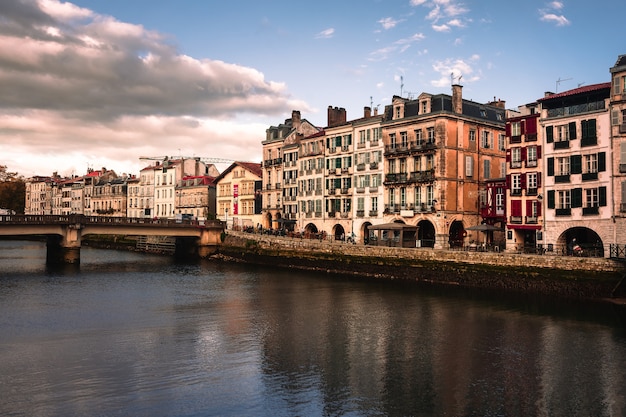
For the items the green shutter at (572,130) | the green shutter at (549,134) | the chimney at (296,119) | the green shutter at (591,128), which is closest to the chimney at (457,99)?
the green shutter at (549,134)

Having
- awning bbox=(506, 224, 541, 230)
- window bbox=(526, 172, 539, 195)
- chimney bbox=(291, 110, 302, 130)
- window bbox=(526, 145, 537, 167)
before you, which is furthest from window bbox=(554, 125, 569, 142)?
chimney bbox=(291, 110, 302, 130)

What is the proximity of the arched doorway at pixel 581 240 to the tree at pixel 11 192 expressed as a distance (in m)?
158

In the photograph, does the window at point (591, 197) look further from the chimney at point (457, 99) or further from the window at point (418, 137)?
the window at point (418, 137)

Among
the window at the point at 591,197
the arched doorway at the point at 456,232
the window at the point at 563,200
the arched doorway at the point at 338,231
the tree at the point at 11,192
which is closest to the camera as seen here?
the window at the point at 591,197

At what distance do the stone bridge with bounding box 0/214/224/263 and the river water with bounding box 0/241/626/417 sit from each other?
23.2 meters

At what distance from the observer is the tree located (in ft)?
547

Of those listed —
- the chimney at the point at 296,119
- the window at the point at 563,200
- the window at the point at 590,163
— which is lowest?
the window at the point at 563,200

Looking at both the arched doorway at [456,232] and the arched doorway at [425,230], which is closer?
the arched doorway at [456,232]

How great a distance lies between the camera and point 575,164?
5150cm

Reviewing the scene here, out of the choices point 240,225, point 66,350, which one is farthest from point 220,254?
point 66,350

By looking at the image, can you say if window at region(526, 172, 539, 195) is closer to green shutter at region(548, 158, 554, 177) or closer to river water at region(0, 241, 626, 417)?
green shutter at region(548, 158, 554, 177)

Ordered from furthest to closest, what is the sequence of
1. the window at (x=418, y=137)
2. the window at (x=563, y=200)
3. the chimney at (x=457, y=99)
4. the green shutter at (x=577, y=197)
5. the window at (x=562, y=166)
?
1. the window at (x=418, y=137)
2. the chimney at (x=457, y=99)
3. the window at (x=562, y=166)
4. the window at (x=563, y=200)
5. the green shutter at (x=577, y=197)

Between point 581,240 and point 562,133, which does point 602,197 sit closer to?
point 562,133

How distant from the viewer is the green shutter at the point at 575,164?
168 feet
